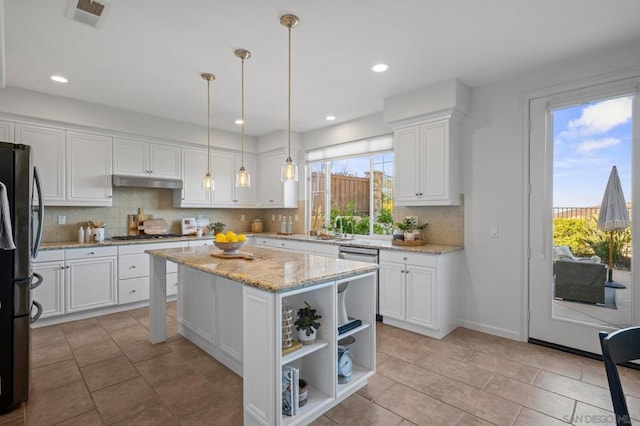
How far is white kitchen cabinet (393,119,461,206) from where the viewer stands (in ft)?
11.3

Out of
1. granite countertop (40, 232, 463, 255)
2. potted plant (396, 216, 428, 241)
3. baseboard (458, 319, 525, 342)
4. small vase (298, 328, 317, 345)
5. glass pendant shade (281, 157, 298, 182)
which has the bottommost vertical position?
baseboard (458, 319, 525, 342)

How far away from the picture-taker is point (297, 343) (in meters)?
1.97

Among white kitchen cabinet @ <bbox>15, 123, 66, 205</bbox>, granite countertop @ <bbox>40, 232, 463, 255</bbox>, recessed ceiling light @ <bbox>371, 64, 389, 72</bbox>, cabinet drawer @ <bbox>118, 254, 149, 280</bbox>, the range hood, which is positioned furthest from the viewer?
the range hood

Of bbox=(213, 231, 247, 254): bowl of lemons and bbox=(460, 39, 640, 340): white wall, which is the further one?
bbox=(460, 39, 640, 340): white wall

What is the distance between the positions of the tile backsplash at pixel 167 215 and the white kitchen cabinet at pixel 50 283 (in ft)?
2.06

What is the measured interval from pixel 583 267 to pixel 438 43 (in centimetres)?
235

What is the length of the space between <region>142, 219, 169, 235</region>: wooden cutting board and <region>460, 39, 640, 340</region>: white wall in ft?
13.7

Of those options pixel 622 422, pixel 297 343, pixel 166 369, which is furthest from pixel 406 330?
pixel 622 422

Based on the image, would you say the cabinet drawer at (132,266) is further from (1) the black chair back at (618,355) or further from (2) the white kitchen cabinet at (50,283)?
(1) the black chair back at (618,355)

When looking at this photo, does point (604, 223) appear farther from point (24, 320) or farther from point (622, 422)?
point (24, 320)

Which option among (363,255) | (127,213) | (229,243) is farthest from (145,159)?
(363,255)

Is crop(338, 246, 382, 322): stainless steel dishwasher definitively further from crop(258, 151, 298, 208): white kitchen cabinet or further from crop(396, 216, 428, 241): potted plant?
crop(258, 151, 298, 208): white kitchen cabinet

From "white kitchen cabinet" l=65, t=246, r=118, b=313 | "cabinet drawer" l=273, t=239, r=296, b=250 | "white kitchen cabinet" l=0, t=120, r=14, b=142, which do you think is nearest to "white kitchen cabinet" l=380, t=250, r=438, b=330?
"cabinet drawer" l=273, t=239, r=296, b=250

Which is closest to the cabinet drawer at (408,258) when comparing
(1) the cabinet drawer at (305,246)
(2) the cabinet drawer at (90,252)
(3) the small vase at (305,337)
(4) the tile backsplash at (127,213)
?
(1) the cabinet drawer at (305,246)
